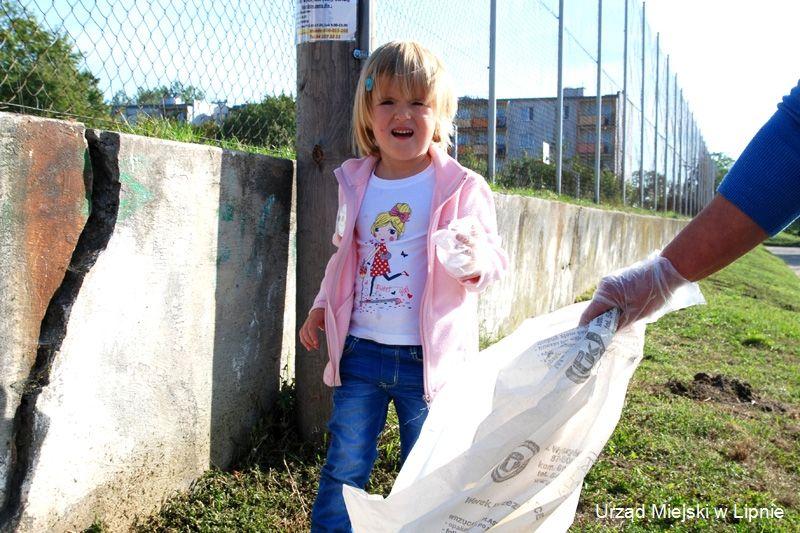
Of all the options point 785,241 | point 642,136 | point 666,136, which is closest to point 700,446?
point 642,136

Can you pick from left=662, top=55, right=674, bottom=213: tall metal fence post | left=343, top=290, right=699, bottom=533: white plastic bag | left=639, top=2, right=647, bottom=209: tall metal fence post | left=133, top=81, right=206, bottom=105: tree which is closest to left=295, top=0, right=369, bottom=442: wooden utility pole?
left=133, top=81, right=206, bottom=105: tree

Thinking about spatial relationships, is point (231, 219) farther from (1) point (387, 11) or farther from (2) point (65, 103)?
(1) point (387, 11)

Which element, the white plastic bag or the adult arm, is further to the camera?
the white plastic bag

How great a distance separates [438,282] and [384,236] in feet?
0.73

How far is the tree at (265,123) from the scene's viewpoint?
3.23 m

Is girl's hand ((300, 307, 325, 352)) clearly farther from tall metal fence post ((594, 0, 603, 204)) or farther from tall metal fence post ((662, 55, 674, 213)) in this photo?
tall metal fence post ((662, 55, 674, 213))

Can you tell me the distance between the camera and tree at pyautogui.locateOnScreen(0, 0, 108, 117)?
2283 mm

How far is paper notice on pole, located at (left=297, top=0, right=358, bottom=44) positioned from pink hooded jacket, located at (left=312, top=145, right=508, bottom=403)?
0.67m

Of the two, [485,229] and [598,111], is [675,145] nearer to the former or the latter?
[598,111]

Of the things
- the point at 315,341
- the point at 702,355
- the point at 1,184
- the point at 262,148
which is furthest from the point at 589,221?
the point at 1,184

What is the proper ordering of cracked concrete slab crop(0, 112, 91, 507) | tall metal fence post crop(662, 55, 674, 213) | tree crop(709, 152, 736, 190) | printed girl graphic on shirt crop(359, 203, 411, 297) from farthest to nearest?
tree crop(709, 152, 736, 190), tall metal fence post crop(662, 55, 674, 213), printed girl graphic on shirt crop(359, 203, 411, 297), cracked concrete slab crop(0, 112, 91, 507)

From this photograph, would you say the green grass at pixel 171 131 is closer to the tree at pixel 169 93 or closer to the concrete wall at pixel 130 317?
the tree at pixel 169 93

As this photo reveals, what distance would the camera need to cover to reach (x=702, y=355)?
6.39 meters

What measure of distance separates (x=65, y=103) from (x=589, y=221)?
6910 millimetres
